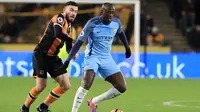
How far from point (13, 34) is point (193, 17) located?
7837 millimetres

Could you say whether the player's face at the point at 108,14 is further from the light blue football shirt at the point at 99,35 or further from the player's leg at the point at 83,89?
the player's leg at the point at 83,89

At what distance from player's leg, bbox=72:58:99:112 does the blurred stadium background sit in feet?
5.72

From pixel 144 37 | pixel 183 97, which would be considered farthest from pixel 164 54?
pixel 183 97

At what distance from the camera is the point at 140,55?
22.0m

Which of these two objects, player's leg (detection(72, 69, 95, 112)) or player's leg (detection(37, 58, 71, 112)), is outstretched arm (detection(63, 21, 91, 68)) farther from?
player's leg (detection(37, 58, 71, 112))

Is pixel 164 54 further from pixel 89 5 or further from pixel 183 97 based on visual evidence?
pixel 183 97

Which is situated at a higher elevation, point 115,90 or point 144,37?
point 115,90

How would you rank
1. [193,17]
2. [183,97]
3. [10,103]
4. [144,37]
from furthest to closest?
[193,17]
[144,37]
[183,97]
[10,103]

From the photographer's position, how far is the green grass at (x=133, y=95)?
40.7ft

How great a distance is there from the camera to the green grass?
40.7 ft

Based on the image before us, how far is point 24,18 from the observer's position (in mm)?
25172

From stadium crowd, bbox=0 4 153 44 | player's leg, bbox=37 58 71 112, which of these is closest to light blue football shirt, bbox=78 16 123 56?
player's leg, bbox=37 58 71 112

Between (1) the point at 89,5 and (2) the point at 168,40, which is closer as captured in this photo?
(1) the point at 89,5

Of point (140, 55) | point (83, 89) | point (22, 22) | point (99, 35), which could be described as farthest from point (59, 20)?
point (22, 22)
